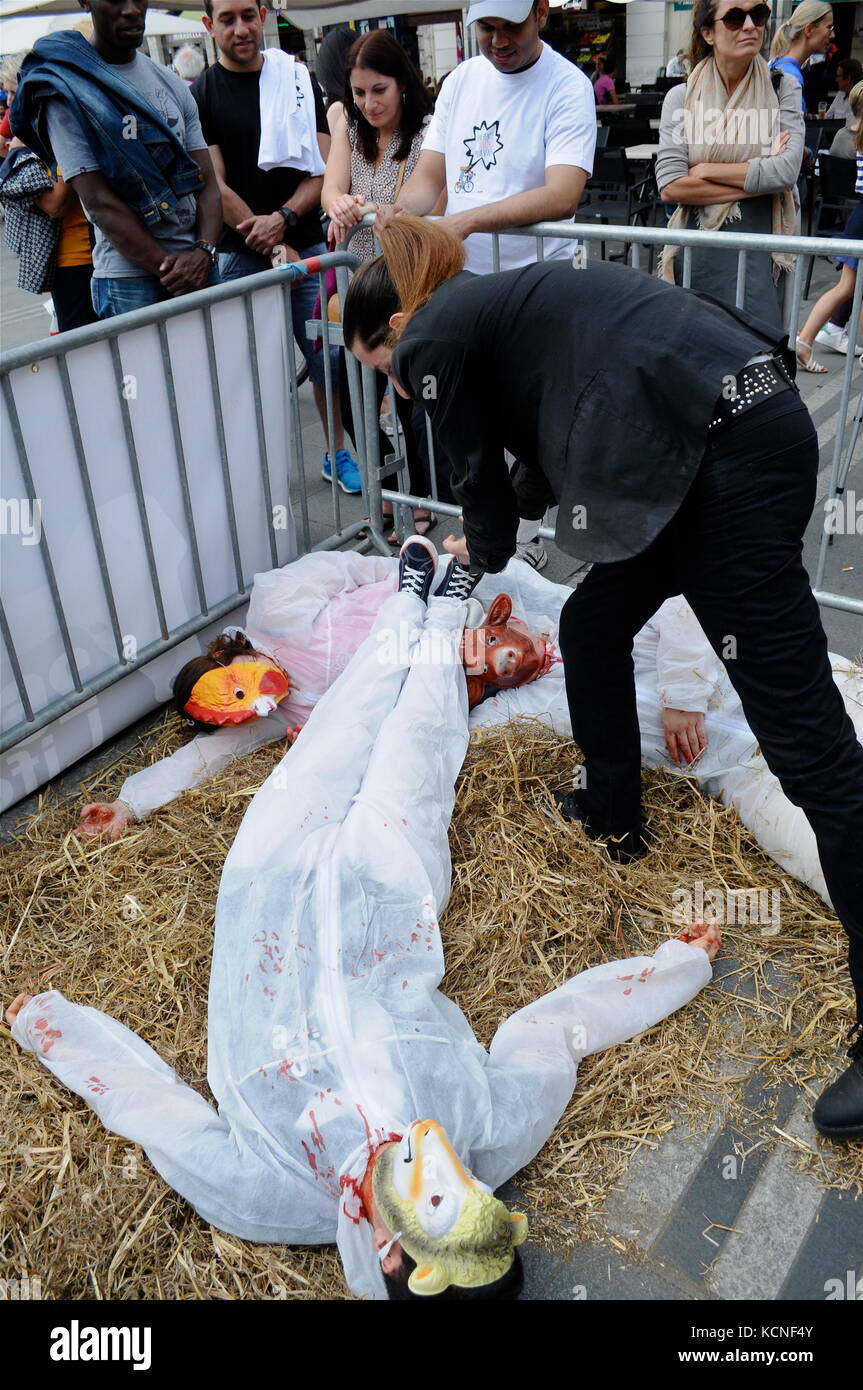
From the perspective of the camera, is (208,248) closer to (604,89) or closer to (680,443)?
(680,443)

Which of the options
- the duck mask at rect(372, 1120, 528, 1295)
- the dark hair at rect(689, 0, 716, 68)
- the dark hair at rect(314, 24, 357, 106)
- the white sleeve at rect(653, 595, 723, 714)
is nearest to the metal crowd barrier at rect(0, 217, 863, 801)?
the white sleeve at rect(653, 595, 723, 714)

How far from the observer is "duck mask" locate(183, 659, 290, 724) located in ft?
12.0

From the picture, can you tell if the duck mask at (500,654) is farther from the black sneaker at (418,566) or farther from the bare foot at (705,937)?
the bare foot at (705,937)

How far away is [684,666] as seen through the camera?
3451 mm

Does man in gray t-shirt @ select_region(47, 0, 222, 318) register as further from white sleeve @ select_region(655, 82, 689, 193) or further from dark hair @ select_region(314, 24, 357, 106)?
white sleeve @ select_region(655, 82, 689, 193)

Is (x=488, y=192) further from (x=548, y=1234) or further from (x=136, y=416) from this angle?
(x=548, y=1234)

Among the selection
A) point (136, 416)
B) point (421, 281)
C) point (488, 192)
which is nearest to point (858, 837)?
point (421, 281)

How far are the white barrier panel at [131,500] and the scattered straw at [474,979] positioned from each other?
409 mm

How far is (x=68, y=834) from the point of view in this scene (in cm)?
347

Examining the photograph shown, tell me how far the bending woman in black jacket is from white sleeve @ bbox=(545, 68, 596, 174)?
190 centimetres

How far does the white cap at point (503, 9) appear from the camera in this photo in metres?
3.92

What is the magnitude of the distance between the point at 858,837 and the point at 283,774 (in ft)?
4.89

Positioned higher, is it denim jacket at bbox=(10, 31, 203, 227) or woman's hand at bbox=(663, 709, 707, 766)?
denim jacket at bbox=(10, 31, 203, 227)

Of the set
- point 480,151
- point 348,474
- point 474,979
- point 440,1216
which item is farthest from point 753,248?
point 440,1216
